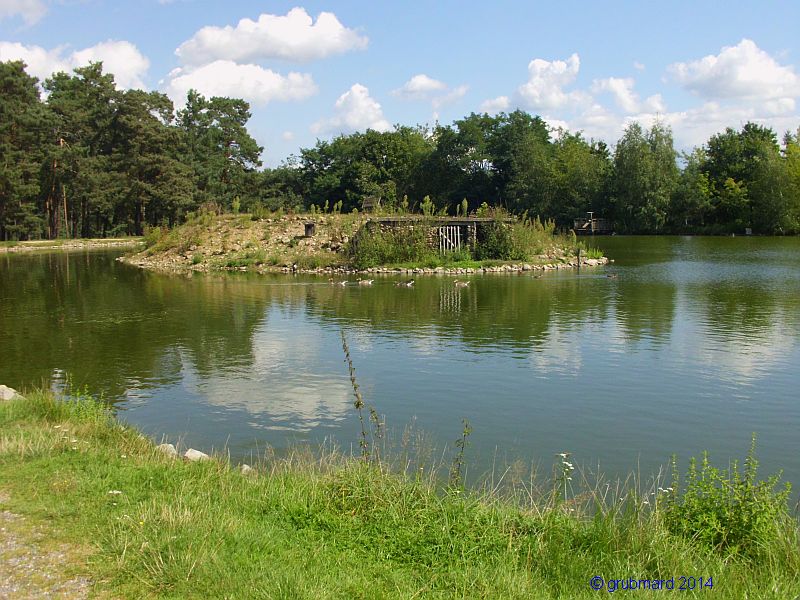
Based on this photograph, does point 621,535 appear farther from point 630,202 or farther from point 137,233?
point 137,233

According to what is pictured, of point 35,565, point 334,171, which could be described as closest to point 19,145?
point 334,171

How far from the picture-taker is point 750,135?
7669 centimetres

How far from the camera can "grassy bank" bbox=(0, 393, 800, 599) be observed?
16.3ft

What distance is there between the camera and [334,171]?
7388 cm

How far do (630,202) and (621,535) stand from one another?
70.9m

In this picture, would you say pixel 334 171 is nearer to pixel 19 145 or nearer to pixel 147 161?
pixel 147 161

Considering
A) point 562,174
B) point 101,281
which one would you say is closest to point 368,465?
point 101,281

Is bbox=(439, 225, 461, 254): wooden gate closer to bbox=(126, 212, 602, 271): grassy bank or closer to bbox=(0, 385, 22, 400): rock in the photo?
bbox=(126, 212, 602, 271): grassy bank

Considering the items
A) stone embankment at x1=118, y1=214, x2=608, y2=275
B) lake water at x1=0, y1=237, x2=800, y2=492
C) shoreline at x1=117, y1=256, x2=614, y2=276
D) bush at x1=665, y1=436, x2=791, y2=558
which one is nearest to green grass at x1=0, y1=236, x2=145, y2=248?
stone embankment at x1=118, y1=214, x2=608, y2=275

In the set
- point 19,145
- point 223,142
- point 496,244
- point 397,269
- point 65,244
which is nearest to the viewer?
point 397,269

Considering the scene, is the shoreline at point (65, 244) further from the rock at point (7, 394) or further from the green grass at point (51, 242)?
the rock at point (7, 394)

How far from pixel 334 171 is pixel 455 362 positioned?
60.7 metres

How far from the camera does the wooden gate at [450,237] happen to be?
3881cm

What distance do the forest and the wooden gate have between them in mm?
25768
